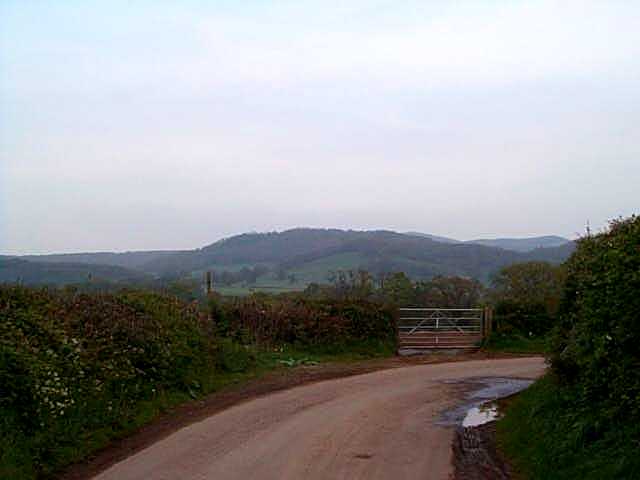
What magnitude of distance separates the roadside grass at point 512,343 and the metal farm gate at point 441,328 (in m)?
0.41

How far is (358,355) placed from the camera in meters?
28.6

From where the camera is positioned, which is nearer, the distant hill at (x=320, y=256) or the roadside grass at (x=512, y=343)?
the roadside grass at (x=512, y=343)

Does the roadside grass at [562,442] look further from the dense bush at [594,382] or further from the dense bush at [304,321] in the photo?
the dense bush at [304,321]

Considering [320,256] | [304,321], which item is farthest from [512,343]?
[320,256]

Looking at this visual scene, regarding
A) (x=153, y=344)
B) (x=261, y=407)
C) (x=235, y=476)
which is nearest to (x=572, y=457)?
(x=235, y=476)

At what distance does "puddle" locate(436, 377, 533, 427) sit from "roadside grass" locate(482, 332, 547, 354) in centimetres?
838

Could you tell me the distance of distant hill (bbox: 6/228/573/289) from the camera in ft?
223

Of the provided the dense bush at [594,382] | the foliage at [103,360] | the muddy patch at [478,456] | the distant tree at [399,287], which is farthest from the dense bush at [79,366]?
the distant tree at [399,287]

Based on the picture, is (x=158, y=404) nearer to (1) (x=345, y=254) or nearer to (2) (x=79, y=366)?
(2) (x=79, y=366)

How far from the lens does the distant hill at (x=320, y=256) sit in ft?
223

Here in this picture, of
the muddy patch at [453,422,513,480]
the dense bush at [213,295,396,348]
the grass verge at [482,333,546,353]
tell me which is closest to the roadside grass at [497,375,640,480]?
the muddy patch at [453,422,513,480]

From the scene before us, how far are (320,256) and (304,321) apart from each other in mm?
52283

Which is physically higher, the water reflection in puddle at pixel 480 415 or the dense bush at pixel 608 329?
the dense bush at pixel 608 329

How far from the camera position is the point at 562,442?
10.8 meters
